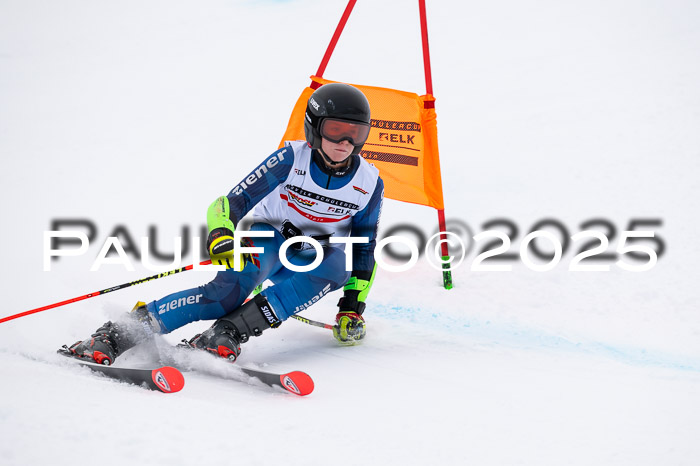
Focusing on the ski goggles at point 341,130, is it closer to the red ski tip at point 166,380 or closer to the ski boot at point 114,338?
the ski boot at point 114,338

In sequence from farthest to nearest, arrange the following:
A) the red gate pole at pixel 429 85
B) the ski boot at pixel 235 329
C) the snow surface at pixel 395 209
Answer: the red gate pole at pixel 429 85, the ski boot at pixel 235 329, the snow surface at pixel 395 209

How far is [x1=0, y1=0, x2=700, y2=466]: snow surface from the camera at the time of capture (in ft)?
6.52

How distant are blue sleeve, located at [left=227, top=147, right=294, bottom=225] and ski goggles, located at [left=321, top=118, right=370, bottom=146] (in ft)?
0.81

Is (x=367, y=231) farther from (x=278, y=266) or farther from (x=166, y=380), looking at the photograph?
(x=166, y=380)

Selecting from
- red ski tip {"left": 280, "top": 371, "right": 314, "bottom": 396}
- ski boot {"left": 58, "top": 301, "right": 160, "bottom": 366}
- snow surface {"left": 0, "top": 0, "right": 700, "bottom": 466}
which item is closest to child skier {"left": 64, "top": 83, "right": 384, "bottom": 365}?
ski boot {"left": 58, "top": 301, "right": 160, "bottom": 366}

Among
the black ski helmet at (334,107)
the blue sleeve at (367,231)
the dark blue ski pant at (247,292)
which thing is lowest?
the dark blue ski pant at (247,292)

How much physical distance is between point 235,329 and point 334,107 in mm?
1098

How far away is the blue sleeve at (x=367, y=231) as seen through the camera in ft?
10.6

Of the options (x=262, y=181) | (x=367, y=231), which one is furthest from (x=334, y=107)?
(x=367, y=231)

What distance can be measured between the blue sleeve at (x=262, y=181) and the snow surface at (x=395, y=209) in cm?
74

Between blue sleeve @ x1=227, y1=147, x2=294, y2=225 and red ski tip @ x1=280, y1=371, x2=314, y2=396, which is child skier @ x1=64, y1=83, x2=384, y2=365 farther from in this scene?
red ski tip @ x1=280, y1=371, x2=314, y2=396

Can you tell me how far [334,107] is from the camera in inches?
113

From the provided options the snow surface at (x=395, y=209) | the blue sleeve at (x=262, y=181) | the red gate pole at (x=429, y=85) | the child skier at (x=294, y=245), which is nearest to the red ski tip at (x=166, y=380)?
the snow surface at (x=395, y=209)

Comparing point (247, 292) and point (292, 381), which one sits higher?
point (247, 292)
